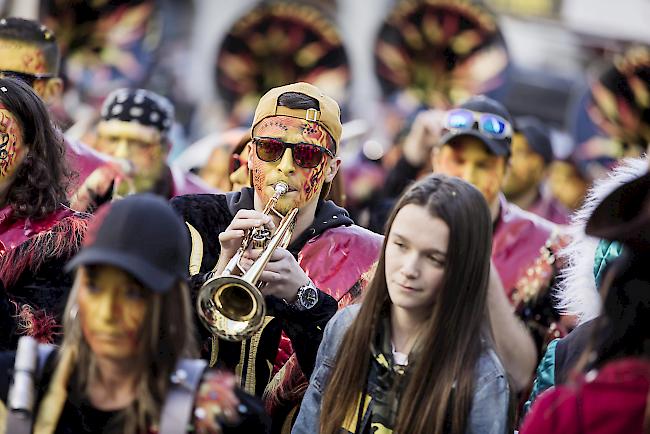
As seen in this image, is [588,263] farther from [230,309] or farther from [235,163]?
[235,163]

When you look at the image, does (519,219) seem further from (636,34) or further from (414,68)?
(636,34)

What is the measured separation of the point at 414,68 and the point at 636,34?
12994 millimetres

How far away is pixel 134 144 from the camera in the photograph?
27.3 feet

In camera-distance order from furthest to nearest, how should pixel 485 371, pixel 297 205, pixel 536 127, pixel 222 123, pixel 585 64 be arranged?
pixel 585 64
pixel 222 123
pixel 536 127
pixel 297 205
pixel 485 371

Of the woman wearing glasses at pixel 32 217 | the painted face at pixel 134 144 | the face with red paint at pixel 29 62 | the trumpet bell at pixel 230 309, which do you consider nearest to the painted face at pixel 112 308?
the trumpet bell at pixel 230 309

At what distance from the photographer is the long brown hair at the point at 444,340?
4.17 metres

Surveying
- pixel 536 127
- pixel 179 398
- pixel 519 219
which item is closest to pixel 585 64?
pixel 536 127

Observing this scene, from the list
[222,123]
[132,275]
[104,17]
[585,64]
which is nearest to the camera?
[132,275]

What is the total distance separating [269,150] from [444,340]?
1315 mm

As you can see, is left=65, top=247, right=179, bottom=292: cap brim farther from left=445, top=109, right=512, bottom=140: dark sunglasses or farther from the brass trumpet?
left=445, top=109, right=512, bottom=140: dark sunglasses

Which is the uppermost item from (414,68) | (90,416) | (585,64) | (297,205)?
(585,64)

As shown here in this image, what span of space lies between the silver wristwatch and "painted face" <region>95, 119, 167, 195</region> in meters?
3.32

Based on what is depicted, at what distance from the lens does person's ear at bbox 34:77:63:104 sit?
7.11m

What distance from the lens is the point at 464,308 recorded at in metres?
4.27
